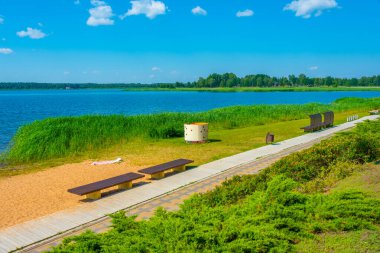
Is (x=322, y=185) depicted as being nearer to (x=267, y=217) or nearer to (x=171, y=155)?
(x=267, y=217)

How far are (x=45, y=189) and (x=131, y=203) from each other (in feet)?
11.0

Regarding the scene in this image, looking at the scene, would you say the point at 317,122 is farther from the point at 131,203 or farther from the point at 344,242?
the point at 344,242

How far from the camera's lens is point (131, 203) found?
8.28 metres

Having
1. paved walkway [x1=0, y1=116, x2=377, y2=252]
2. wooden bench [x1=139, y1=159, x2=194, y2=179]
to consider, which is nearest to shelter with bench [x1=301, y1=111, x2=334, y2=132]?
paved walkway [x1=0, y1=116, x2=377, y2=252]

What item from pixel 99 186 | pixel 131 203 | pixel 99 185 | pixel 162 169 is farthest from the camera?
pixel 162 169

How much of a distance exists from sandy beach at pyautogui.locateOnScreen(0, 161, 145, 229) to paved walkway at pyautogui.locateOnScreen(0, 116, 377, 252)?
0.66 metres

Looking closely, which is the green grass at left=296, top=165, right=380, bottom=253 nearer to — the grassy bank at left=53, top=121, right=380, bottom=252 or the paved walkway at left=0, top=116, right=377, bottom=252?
the grassy bank at left=53, top=121, right=380, bottom=252

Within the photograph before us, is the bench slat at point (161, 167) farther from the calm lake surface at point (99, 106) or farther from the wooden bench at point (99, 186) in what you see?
the calm lake surface at point (99, 106)

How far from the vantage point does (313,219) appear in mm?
5680

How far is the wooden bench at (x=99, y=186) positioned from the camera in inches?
340

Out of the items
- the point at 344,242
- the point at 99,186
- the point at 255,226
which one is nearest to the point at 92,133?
the point at 99,186

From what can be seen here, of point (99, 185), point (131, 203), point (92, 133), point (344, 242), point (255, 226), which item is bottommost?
point (131, 203)

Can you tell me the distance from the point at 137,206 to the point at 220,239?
3.96 metres

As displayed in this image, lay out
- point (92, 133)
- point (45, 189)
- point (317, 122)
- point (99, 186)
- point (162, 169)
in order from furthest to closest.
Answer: point (317, 122)
point (92, 133)
point (162, 169)
point (45, 189)
point (99, 186)
